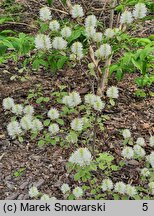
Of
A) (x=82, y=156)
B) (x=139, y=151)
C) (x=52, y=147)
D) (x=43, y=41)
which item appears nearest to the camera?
(x=82, y=156)

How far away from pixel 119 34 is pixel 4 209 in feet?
4.64

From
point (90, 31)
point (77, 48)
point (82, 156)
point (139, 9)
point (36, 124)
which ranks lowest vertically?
point (82, 156)

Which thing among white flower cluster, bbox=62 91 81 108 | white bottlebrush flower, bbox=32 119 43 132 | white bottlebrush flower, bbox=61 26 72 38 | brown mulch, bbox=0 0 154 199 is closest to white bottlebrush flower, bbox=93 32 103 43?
white bottlebrush flower, bbox=61 26 72 38

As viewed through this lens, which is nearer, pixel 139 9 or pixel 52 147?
pixel 139 9

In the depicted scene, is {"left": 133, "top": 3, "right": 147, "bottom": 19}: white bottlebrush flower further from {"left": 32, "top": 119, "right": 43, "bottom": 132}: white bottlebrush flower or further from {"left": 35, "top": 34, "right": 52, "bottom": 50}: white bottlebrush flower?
A: {"left": 32, "top": 119, "right": 43, "bottom": 132}: white bottlebrush flower

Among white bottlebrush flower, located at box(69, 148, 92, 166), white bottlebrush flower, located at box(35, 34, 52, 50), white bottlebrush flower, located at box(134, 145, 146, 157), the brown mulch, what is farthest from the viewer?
the brown mulch

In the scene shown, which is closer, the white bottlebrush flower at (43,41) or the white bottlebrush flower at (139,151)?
the white bottlebrush flower at (43,41)

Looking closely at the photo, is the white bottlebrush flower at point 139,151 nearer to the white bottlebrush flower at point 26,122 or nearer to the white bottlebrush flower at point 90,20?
the white bottlebrush flower at point 26,122

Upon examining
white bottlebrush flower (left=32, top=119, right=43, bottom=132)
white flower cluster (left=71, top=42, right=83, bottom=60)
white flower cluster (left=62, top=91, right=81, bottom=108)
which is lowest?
white bottlebrush flower (left=32, top=119, right=43, bottom=132)

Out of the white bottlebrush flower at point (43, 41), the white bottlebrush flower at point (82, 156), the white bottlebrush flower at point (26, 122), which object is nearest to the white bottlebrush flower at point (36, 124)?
the white bottlebrush flower at point (26, 122)

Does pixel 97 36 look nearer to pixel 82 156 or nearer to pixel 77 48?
pixel 77 48

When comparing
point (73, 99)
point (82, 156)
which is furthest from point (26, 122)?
point (82, 156)

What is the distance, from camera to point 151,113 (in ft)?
12.3

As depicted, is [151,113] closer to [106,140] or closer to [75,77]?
[106,140]
